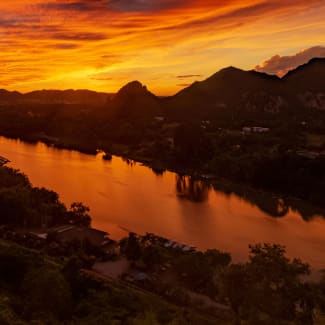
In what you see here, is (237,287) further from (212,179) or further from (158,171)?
(158,171)

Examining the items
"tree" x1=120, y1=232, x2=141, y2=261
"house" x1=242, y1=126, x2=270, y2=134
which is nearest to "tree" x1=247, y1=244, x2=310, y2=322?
"tree" x1=120, y1=232, x2=141, y2=261

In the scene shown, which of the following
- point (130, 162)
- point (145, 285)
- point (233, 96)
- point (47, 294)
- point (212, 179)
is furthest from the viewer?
point (233, 96)

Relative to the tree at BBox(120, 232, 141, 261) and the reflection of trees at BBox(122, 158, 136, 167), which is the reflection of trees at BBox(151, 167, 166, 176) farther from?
the tree at BBox(120, 232, 141, 261)

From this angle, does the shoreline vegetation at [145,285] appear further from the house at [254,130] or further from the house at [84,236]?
the house at [254,130]

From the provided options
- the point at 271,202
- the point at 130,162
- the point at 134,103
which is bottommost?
the point at 271,202

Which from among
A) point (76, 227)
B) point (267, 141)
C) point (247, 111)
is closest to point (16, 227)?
point (76, 227)

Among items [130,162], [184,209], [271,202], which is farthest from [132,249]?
[130,162]

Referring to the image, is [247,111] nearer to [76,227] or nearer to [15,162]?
[15,162]
